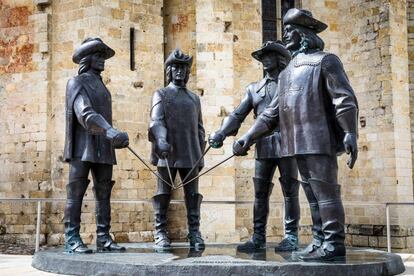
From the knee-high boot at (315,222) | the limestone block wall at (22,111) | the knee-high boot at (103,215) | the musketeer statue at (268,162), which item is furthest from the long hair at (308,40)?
the limestone block wall at (22,111)

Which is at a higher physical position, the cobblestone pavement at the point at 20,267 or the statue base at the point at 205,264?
the statue base at the point at 205,264

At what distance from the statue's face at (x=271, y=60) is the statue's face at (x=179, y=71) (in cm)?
95

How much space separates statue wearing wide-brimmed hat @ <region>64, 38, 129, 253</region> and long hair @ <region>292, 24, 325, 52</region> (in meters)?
A: 2.18

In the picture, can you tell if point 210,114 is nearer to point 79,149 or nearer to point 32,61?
point 32,61

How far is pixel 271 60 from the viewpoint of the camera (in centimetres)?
761

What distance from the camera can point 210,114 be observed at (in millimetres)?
13320

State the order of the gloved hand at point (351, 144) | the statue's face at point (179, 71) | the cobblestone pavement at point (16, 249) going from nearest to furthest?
the gloved hand at point (351, 144), the statue's face at point (179, 71), the cobblestone pavement at point (16, 249)

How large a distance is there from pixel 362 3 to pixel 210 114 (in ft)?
15.0

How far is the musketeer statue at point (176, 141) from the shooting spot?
7.46 meters

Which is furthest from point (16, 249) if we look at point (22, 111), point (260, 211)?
point (260, 211)

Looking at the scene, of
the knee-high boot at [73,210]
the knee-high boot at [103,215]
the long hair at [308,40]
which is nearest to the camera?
the long hair at [308,40]

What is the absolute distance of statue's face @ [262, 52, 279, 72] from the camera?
299 inches

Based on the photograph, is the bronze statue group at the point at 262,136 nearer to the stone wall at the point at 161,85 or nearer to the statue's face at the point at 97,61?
the statue's face at the point at 97,61

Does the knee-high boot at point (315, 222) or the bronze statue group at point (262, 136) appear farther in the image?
the knee-high boot at point (315, 222)
